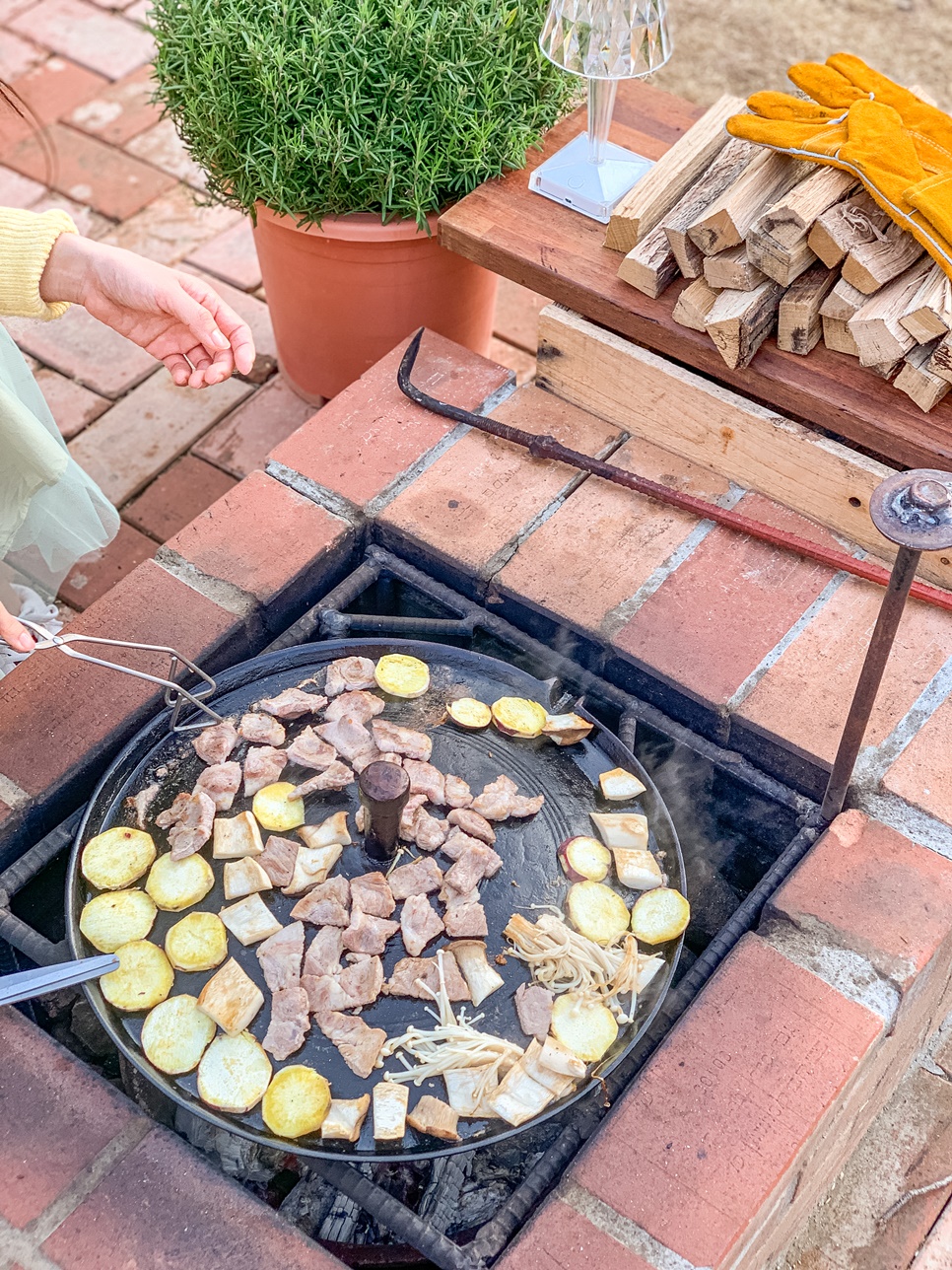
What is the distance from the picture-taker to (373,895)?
165 centimetres

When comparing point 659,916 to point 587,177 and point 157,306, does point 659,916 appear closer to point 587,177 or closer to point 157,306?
point 157,306

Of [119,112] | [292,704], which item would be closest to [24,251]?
[292,704]

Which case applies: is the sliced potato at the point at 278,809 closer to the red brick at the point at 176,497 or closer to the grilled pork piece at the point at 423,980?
the grilled pork piece at the point at 423,980

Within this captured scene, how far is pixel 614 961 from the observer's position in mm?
1590

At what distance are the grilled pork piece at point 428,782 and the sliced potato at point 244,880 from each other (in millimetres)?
257

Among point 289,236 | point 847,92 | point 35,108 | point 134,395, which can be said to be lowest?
point 134,395

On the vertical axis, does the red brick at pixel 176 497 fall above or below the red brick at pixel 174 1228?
below

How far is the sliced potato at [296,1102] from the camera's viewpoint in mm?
1447

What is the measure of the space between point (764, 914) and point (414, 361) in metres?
1.37

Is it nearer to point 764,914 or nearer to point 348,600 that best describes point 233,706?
point 348,600

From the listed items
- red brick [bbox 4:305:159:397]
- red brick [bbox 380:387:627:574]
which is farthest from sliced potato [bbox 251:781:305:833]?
red brick [bbox 4:305:159:397]

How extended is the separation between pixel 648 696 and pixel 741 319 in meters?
0.68

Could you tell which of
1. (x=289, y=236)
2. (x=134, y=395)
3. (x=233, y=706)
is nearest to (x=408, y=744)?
(x=233, y=706)

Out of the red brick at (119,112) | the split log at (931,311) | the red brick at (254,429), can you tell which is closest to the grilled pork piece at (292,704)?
the split log at (931,311)
